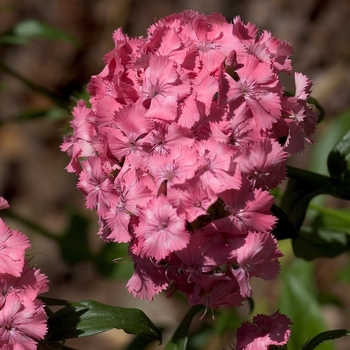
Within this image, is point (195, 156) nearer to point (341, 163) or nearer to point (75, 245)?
point (341, 163)

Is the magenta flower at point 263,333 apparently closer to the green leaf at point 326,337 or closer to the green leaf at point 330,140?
the green leaf at point 326,337

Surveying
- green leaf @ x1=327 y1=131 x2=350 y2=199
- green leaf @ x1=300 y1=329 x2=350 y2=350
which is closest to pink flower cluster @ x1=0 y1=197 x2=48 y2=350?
Result: green leaf @ x1=300 y1=329 x2=350 y2=350

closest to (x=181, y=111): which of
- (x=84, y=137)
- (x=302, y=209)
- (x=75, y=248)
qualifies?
(x=84, y=137)

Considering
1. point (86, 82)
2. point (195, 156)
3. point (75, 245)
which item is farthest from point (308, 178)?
point (86, 82)

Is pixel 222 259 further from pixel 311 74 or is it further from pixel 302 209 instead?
pixel 311 74

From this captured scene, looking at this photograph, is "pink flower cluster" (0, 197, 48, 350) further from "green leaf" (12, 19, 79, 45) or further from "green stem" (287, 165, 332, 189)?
"green leaf" (12, 19, 79, 45)

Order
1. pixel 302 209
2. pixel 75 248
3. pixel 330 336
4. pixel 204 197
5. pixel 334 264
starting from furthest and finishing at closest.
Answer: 1. pixel 334 264
2. pixel 75 248
3. pixel 302 209
4. pixel 330 336
5. pixel 204 197

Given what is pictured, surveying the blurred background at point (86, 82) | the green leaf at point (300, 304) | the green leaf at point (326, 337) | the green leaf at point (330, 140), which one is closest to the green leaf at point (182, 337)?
the green leaf at point (326, 337)
